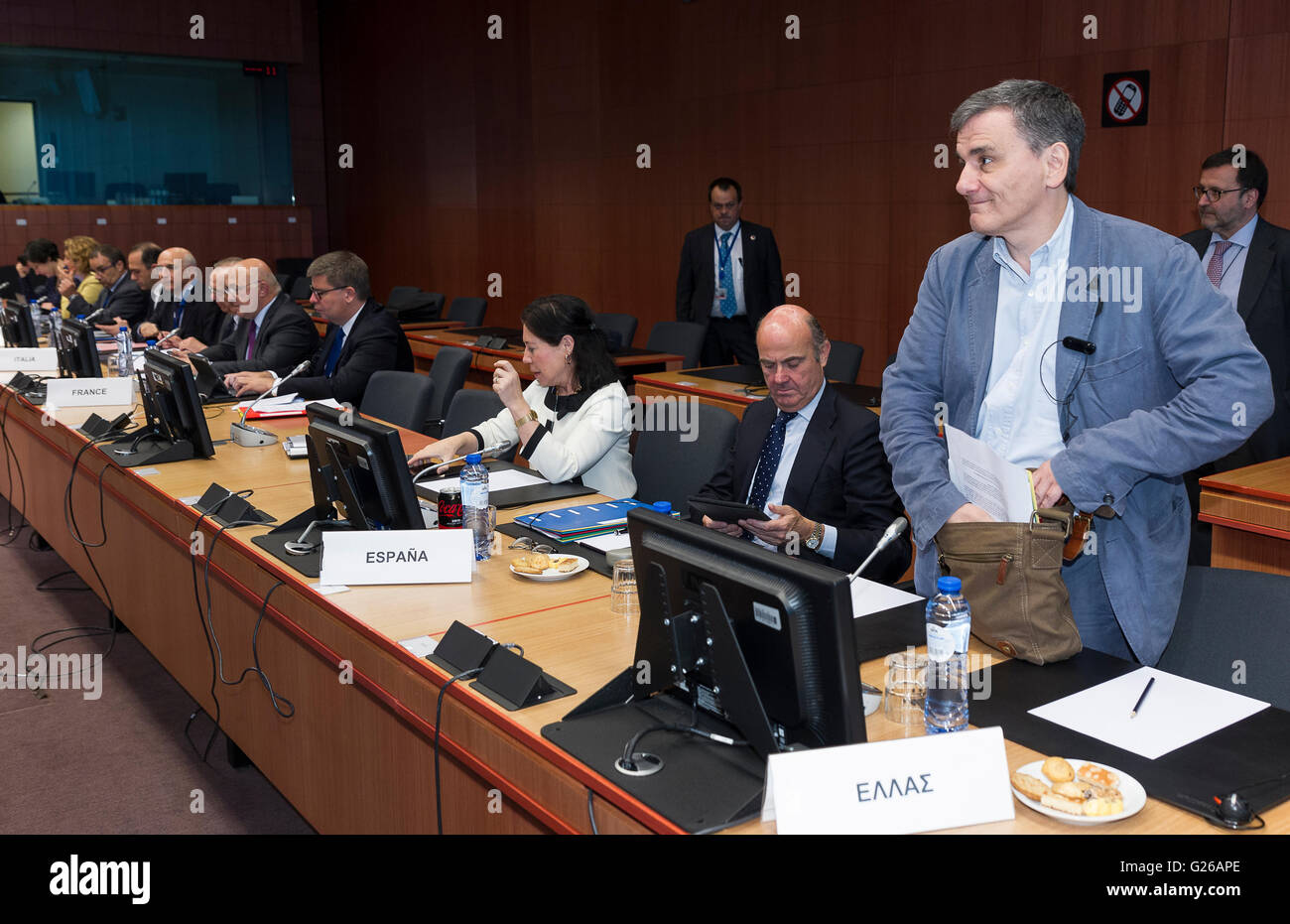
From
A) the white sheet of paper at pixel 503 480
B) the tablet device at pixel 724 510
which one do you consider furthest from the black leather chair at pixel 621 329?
the tablet device at pixel 724 510

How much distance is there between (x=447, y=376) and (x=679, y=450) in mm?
1912

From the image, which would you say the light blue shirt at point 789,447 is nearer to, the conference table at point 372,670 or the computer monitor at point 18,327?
the conference table at point 372,670

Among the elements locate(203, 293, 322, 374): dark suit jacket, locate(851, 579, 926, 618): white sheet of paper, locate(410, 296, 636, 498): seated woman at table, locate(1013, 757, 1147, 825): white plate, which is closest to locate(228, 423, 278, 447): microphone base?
locate(410, 296, 636, 498): seated woman at table

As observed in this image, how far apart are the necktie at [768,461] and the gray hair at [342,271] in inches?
89.2

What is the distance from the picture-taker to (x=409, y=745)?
7.01 ft

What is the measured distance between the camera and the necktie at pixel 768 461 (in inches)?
119

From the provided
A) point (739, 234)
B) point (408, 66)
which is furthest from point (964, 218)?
point (408, 66)

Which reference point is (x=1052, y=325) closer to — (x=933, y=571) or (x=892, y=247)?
(x=933, y=571)

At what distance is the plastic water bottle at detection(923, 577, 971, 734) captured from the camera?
61.8 inches

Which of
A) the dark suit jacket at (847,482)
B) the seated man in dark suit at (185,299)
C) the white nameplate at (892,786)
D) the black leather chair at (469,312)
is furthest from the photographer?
the black leather chair at (469,312)

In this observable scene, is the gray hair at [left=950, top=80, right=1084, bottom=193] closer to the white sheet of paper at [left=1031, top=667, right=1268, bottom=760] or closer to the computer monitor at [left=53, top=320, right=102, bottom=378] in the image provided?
the white sheet of paper at [left=1031, top=667, right=1268, bottom=760]

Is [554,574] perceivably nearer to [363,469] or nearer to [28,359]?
[363,469]

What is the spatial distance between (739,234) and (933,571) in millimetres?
5027

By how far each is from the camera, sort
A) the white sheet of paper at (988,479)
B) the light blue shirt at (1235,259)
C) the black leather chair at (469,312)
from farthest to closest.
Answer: the black leather chair at (469,312)
the light blue shirt at (1235,259)
the white sheet of paper at (988,479)
